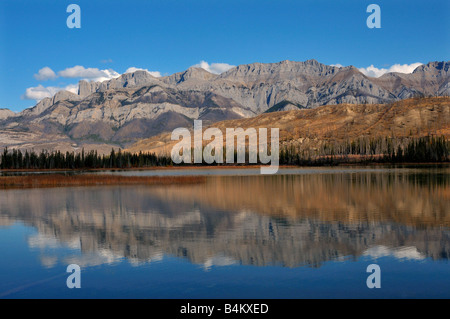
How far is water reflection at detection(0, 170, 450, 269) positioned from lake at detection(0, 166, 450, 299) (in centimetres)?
9

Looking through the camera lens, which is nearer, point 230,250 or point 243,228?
point 230,250

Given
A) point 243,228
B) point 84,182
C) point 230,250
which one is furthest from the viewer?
point 84,182

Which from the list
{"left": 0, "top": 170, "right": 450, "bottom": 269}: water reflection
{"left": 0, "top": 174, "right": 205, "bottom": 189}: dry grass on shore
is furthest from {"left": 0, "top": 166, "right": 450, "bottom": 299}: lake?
{"left": 0, "top": 174, "right": 205, "bottom": 189}: dry grass on shore

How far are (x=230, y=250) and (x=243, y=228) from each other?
25.9ft

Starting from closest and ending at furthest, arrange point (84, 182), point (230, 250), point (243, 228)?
point (230, 250), point (243, 228), point (84, 182)

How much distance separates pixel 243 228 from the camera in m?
35.3

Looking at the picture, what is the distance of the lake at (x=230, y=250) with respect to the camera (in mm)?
19922

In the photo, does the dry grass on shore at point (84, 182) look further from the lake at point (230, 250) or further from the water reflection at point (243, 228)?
the lake at point (230, 250)

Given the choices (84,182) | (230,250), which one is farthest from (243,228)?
(84,182)

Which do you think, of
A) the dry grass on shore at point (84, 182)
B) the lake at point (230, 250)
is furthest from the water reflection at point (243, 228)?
the dry grass on shore at point (84, 182)

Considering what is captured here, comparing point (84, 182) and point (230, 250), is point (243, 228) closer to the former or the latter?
point (230, 250)

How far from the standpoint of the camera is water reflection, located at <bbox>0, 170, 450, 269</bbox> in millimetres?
26297
